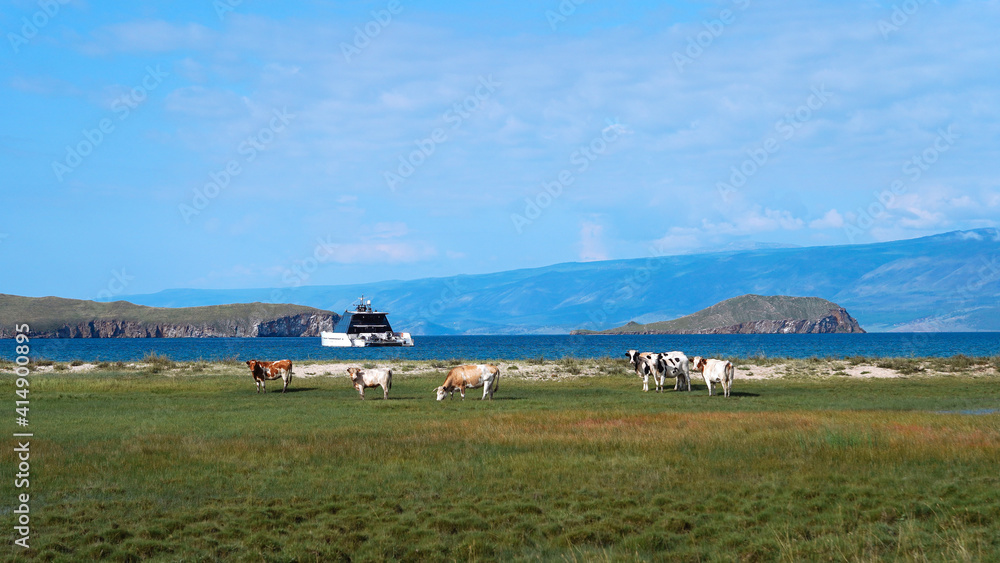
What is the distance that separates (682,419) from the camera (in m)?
24.1

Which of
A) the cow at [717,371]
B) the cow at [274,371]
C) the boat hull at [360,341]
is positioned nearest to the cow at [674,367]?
the cow at [717,371]

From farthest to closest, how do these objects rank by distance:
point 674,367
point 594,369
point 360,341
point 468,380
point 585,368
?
point 360,341 < point 585,368 < point 594,369 < point 674,367 < point 468,380

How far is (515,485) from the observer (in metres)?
14.6

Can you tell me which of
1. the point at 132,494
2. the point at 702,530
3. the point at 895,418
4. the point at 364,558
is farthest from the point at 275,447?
Result: the point at 895,418

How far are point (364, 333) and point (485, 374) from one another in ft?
422

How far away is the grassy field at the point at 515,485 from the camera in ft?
35.4

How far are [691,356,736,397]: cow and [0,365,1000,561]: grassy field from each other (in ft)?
22.3

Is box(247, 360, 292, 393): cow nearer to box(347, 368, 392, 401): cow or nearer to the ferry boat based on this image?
box(347, 368, 392, 401): cow

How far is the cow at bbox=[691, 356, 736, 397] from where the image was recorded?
1319 inches

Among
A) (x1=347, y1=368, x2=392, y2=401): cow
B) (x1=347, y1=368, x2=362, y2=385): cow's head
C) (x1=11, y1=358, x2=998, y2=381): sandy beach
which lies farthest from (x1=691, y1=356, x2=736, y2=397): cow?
(x1=347, y1=368, x2=362, y2=385): cow's head

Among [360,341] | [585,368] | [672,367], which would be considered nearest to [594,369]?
[585,368]

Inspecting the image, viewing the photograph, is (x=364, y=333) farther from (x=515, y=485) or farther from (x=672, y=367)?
(x=515, y=485)

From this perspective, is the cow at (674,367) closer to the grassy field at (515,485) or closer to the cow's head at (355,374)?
the grassy field at (515,485)

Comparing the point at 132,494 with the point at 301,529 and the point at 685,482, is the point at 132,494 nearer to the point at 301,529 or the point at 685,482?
the point at 301,529
